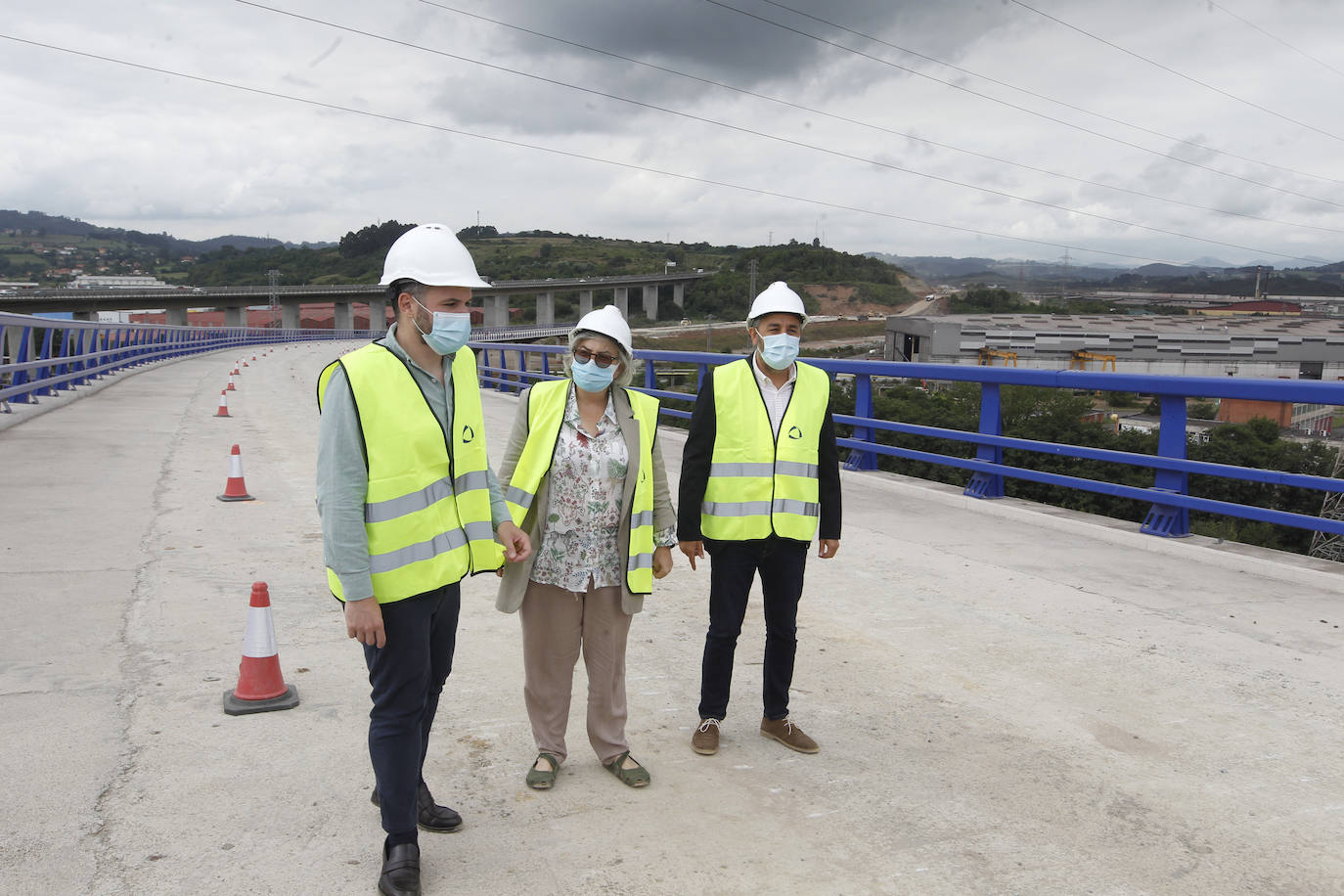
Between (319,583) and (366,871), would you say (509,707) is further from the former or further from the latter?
(319,583)

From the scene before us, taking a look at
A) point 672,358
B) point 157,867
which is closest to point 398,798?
point 157,867

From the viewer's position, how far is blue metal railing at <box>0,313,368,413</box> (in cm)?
1541

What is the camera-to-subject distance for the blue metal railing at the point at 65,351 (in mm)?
15414

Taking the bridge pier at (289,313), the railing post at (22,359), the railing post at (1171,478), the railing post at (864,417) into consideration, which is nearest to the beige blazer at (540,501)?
the railing post at (1171,478)

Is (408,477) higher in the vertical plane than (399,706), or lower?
higher

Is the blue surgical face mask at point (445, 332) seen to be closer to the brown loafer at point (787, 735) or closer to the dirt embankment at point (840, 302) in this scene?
the brown loafer at point (787, 735)

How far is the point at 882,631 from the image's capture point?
5613 millimetres

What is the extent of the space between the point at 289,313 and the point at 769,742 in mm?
117429

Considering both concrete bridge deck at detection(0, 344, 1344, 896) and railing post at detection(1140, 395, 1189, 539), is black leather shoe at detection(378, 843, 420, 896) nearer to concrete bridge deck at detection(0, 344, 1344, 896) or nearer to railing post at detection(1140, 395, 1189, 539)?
concrete bridge deck at detection(0, 344, 1344, 896)

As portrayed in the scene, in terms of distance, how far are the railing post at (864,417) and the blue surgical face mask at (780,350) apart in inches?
276

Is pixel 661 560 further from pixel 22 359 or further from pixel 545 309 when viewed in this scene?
pixel 545 309

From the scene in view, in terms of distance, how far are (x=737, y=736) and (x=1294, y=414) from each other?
645 centimetres

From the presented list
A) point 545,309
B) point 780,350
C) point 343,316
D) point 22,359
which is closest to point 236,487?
point 780,350

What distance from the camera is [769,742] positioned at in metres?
4.19
